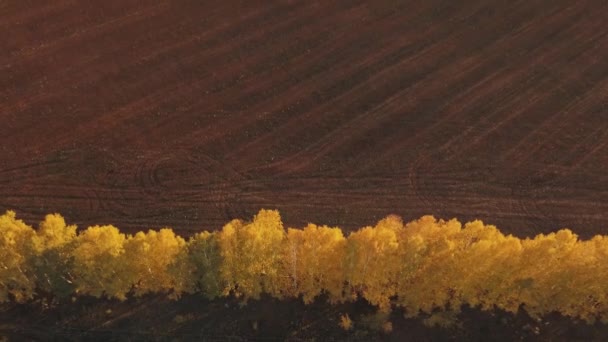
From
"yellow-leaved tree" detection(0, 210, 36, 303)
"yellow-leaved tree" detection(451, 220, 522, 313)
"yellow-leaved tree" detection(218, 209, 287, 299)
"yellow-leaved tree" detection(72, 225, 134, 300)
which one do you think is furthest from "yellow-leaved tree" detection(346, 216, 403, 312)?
"yellow-leaved tree" detection(0, 210, 36, 303)

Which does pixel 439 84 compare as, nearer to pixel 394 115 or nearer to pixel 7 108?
pixel 394 115

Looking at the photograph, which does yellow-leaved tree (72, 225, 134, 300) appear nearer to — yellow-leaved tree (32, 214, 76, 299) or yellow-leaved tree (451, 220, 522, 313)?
yellow-leaved tree (32, 214, 76, 299)

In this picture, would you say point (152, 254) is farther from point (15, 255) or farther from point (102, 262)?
point (15, 255)

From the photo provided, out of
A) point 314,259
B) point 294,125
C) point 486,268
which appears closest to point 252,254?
point 314,259

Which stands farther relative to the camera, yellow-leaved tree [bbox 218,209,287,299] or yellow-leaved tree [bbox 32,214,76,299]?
yellow-leaved tree [bbox 218,209,287,299]

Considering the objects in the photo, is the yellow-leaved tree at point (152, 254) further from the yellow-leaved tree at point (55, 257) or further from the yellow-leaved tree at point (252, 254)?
the yellow-leaved tree at point (55, 257)

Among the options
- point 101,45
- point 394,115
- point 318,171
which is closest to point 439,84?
point 394,115
